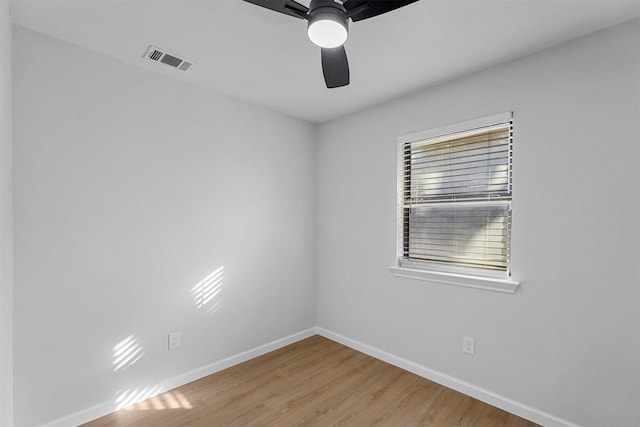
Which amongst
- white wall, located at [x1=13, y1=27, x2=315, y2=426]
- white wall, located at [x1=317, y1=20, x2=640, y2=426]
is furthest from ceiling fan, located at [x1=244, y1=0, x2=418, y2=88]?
white wall, located at [x1=13, y1=27, x2=315, y2=426]

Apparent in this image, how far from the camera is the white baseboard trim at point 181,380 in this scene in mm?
1981

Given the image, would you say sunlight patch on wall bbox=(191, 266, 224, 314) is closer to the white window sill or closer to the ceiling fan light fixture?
the white window sill

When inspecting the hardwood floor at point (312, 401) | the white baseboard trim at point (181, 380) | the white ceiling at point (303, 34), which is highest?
the white ceiling at point (303, 34)

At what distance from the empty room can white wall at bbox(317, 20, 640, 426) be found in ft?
0.04

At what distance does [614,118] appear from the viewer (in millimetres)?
1799

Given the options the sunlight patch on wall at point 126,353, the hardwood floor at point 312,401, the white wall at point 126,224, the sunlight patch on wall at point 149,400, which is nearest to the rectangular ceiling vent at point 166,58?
the white wall at point 126,224

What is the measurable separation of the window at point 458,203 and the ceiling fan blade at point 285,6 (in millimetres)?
1603

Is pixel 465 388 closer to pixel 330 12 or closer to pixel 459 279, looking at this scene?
pixel 459 279

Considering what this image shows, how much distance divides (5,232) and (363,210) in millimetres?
2570

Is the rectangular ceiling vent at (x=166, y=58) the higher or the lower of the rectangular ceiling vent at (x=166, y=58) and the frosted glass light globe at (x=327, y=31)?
the higher

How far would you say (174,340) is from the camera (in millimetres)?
2457

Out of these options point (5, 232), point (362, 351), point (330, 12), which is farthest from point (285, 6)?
point (362, 351)

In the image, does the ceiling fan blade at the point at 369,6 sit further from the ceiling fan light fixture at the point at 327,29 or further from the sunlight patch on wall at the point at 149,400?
the sunlight patch on wall at the point at 149,400

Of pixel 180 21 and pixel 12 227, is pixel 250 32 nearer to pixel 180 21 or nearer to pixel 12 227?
pixel 180 21
